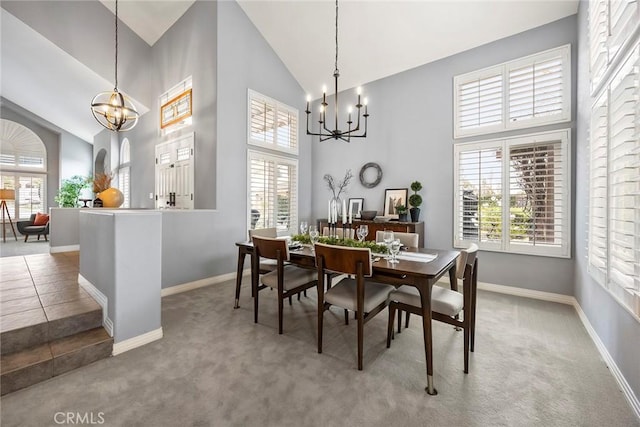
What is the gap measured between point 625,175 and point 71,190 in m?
12.5

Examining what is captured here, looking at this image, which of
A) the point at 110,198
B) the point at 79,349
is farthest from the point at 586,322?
the point at 110,198

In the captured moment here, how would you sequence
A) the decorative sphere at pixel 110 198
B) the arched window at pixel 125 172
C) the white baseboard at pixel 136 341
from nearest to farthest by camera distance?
the white baseboard at pixel 136 341
the decorative sphere at pixel 110 198
the arched window at pixel 125 172

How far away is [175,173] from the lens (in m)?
4.88

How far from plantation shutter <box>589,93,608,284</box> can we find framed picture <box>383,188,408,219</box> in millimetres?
2306

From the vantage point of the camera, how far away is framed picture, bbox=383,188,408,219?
14.8ft

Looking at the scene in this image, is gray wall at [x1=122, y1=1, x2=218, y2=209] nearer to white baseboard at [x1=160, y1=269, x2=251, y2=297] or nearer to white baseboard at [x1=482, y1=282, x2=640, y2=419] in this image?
white baseboard at [x1=160, y1=269, x2=251, y2=297]

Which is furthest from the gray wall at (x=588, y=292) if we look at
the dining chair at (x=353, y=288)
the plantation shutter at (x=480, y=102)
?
the dining chair at (x=353, y=288)

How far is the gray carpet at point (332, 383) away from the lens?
1.52 m

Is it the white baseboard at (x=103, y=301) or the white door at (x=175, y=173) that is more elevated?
the white door at (x=175, y=173)

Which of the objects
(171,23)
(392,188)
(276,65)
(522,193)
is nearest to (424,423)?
(522,193)

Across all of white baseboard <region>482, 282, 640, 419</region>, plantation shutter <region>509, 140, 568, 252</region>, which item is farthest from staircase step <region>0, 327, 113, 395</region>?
plantation shutter <region>509, 140, 568, 252</region>

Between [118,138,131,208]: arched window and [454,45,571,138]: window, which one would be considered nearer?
[454,45,571,138]: window

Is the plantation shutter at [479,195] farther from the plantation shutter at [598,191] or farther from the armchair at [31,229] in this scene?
the armchair at [31,229]

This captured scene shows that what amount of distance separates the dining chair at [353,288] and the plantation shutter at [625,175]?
1.54 m
